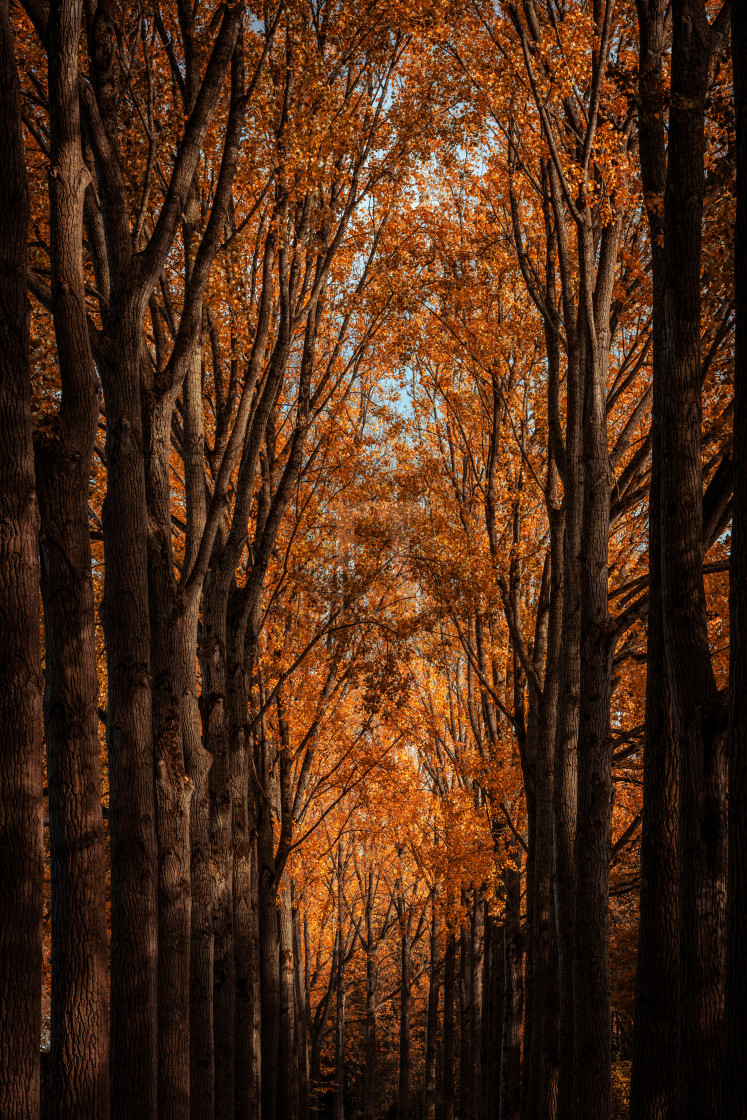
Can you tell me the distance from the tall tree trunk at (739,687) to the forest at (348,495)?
0.02 m

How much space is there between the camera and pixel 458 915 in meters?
16.4

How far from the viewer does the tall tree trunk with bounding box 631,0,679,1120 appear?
4684 mm

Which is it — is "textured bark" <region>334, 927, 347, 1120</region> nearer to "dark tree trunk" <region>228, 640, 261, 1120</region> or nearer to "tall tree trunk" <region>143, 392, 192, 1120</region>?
"dark tree trunk" <region>228, 640, 261, 1120</region>

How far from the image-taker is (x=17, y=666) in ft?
13.5

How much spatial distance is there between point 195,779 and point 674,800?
12.7ft

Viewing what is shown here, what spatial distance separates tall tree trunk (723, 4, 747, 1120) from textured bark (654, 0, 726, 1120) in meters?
0.88

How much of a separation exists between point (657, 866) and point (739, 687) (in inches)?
83.3

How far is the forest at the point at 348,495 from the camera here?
14.2 ft

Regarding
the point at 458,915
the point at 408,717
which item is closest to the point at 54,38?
the point at 408,717

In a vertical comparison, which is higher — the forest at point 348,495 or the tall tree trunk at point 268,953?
the forest at point 348,495

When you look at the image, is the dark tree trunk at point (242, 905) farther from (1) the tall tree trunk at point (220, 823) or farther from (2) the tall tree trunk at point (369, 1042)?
(2) the tall tree trunk at point (369, 1042)

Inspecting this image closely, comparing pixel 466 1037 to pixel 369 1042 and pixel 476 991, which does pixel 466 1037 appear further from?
pixel 369 1042

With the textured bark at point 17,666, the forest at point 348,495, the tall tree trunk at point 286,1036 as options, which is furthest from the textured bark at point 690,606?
the tall tree trunk at point 286,1036

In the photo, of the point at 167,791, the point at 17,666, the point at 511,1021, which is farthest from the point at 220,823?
the point at 511,1021
